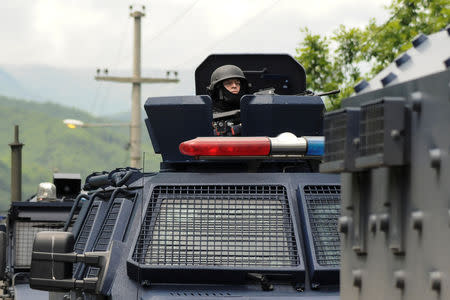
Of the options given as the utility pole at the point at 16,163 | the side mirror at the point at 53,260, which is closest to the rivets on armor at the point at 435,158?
the side mirror at the point at 53,260

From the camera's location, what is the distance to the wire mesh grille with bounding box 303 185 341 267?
6438mm

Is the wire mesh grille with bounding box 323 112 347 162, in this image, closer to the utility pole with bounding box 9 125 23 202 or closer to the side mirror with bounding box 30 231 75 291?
the side mirror with bounding box 30 231 75 291

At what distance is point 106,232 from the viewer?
7.20m

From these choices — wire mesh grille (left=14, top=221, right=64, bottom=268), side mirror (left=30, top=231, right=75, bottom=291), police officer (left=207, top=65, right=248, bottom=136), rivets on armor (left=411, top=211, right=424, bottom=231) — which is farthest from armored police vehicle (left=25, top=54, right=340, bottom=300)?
wire mesh grille (left=14, top=221, right=64, bottom=268)

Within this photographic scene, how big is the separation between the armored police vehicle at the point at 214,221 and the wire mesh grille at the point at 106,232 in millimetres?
14

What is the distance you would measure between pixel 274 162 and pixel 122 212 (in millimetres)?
1091

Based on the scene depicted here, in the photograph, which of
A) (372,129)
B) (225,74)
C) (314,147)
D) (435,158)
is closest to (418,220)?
(435,158)

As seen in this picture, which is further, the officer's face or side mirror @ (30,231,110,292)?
the officer's face

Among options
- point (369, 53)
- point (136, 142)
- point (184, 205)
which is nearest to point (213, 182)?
point (184, 205)

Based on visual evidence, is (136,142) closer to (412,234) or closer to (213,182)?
(213,182)

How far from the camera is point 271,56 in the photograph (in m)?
10.4

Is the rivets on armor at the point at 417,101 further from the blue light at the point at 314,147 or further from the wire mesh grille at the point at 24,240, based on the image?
the wire mesh grille at the point at 24,240

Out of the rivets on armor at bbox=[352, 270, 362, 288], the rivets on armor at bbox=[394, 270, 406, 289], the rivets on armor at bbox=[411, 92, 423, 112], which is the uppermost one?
the rivets on armor at bbox=[411, 92, 423, 112]

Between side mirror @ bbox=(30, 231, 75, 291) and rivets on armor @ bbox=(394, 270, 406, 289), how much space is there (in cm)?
283
